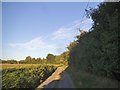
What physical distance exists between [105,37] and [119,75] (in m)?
2.82

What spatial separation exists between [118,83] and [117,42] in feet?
7.48

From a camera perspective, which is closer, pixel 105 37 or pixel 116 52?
pixel 116 52

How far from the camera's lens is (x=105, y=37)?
15398 millimetres

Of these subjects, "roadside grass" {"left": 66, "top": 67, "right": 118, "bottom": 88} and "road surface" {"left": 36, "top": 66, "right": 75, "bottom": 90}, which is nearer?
"roadside grass" {"left": 66, "top": 67, "right": 118, "bottom": 88}

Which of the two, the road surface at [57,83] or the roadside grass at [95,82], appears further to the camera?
the road surface at [57,83]

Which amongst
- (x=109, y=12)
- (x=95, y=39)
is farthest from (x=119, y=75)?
(x=95, y=39)

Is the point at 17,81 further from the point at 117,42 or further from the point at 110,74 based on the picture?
the point at 117,42

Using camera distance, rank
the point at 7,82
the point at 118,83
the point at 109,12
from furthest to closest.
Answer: the point at 7,82
the point at 109,12
the point at 118,83

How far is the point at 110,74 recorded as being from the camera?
601 inches

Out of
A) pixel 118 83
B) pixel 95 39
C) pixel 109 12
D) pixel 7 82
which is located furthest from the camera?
pixel 95 39

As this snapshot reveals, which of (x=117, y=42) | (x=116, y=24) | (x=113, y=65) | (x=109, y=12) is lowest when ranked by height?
(x=113, y=65)

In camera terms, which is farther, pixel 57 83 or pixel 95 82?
pixel 57 83

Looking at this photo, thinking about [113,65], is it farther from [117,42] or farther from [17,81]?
[17,81]

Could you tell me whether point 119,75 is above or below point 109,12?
below
